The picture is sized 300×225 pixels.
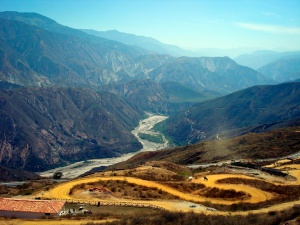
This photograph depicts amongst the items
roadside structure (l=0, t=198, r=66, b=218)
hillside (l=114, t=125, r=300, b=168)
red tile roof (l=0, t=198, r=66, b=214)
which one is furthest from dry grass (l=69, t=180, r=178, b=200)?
→ hillside (l=114, t=125, r=300, b=168)

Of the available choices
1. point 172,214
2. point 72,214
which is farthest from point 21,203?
point 172,214

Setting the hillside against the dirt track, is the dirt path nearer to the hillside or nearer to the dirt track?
the dirt track

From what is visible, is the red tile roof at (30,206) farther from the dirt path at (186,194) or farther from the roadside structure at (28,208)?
the dirt path at (186,194)

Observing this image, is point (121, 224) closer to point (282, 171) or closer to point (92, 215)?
point (92, 215)

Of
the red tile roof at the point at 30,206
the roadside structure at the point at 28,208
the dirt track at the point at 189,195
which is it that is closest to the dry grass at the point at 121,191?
the dirt track at the point at 189,195

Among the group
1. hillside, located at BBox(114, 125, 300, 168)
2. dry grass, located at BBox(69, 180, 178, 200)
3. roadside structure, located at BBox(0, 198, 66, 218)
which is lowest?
hillside, located at BBox(114, 125, 300, 168)

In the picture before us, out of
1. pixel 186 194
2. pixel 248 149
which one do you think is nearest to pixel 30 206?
pixel 186 194

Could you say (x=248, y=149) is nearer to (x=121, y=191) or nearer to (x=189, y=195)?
(x=189, y=195)
